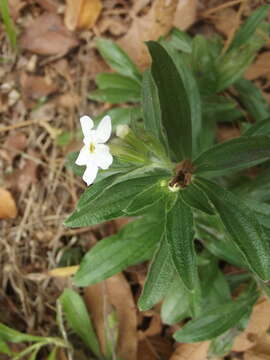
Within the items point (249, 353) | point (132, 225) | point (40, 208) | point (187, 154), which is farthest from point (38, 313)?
point (187, 154)

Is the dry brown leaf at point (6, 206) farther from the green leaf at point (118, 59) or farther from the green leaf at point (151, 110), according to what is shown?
the green leaf at point (151, 110)

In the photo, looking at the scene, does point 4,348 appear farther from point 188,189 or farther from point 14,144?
point 188,189

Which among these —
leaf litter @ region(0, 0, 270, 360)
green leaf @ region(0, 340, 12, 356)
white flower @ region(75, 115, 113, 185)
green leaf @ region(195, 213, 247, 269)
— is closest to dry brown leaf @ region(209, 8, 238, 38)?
leaf litter @ region(0, 0, 270, 360)

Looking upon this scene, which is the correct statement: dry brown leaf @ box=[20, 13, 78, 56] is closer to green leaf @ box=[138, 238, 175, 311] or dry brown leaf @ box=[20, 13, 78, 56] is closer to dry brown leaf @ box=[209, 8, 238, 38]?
dry brown leaf @ box=[209, 8, 238, 38]

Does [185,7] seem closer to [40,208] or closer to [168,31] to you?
[168,31]

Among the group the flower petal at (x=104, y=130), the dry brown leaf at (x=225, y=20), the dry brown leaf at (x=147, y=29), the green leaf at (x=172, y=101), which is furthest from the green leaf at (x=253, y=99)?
the flower petal at (x=104, y=130)

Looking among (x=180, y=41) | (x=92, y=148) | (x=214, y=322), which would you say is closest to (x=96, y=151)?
(x=92, y=148)
